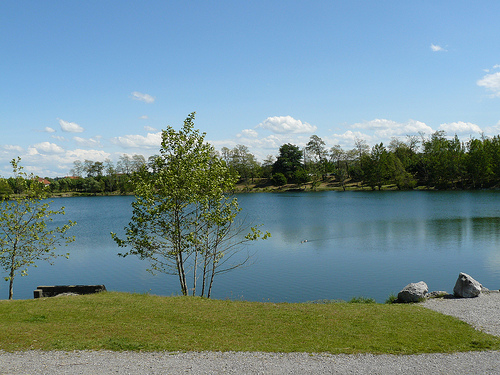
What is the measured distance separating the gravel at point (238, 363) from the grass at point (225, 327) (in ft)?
1.28

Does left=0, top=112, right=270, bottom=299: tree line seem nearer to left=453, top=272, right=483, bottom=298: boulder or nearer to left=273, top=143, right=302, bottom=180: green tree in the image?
left=453, top=272, right=483, bottom=298: boulder

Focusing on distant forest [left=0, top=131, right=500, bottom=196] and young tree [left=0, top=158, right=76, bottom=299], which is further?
distant forest [left=0, top=131, right=500, bottom=196]

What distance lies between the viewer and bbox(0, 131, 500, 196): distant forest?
10881 cm

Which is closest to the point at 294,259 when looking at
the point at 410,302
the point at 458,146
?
the point at 410,302

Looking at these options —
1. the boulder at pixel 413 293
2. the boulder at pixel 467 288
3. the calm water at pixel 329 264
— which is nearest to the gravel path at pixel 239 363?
the boulder at pixel 413 293

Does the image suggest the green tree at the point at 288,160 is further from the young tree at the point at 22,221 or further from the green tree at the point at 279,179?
the young tree at the point at 22,221

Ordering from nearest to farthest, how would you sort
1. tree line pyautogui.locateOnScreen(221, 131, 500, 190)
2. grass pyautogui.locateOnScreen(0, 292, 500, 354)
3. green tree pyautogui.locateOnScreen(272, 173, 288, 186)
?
1. grass pyautogui.locateOnScreen(0, 292, 500, 354)
2. tree line pyautogui.locateOnScreen(221, 131, 500, 190)
3. green tree pyautogui.locateOnScreen(272, 173, 288, 186)

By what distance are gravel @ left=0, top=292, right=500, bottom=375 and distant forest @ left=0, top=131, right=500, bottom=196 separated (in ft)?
260

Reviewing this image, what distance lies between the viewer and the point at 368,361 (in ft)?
31.0

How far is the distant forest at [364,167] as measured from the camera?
109 m

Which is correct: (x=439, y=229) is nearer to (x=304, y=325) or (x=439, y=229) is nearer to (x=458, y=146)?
(x=304, y=325)

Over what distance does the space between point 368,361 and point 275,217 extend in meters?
49.0

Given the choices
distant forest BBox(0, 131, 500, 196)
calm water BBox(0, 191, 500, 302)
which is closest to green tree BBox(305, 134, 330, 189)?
distant forest BBox(0, 131, 500, 196)

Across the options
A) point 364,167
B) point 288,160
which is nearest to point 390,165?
point 364,167
